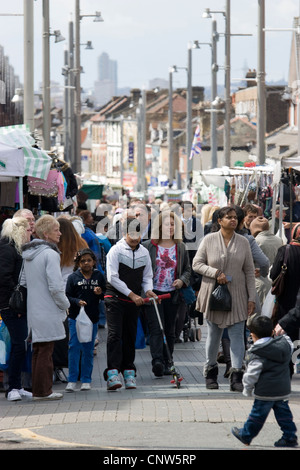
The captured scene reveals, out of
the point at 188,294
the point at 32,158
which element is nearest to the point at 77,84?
the point at 32,158

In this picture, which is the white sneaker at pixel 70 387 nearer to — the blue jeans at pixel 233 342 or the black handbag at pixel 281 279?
the blue jeans at pixel 233 342

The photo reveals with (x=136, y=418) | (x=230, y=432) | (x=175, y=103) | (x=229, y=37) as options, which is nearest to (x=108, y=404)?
(x=136, y=418)

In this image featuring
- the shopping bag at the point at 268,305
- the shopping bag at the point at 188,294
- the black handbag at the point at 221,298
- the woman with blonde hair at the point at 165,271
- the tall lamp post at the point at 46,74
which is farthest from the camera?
the tall lamp post at the point at 46,74

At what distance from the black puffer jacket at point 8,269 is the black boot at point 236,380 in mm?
2227

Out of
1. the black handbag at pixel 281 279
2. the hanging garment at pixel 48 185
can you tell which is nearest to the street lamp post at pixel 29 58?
the hanging garment at pixel 48 185

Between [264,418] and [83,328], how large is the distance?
3.44 meters

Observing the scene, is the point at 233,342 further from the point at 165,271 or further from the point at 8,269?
the point at 8,269

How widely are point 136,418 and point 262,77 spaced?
19857 mm

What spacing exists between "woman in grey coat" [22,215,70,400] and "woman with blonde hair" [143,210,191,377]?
1498 millimetres

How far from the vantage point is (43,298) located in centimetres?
1043

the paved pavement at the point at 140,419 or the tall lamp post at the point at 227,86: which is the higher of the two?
the tall lamp post at the point at 227,86

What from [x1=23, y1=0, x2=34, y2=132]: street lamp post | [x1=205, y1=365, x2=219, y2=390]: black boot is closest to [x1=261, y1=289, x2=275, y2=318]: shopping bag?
[x1=205, y1=365, x2=219, y2=390]: black boot

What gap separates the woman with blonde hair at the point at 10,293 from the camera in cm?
1064
